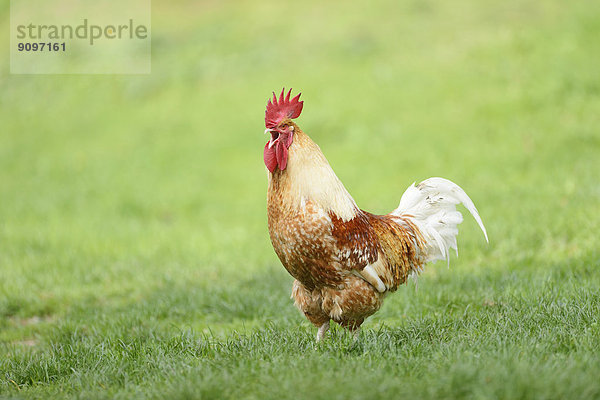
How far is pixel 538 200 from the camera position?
931 centimetres

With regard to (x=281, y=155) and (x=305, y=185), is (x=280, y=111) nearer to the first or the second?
(x=281, y=155)

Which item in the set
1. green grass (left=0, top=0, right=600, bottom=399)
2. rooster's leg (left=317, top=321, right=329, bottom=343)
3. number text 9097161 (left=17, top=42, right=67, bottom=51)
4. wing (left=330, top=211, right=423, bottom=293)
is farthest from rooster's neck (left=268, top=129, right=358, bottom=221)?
number text 9097161 (left=17, top=42, right=67, bottom=51)

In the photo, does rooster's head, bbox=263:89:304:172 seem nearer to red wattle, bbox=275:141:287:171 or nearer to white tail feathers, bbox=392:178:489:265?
red wattle, bbox=275:141:287:171

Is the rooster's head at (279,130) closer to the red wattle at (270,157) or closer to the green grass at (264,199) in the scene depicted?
the red wattle at (270,157)

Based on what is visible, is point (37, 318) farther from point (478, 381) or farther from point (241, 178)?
point (241, 178)

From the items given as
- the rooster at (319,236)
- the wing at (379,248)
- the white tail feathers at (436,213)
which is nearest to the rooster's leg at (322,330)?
the rooster at (319,236)

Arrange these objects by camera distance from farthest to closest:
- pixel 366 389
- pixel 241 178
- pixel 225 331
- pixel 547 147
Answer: pixel 241 178, pixel 547 147, pixel 225 331, pixel 366 389

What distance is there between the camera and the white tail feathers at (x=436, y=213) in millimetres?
5434

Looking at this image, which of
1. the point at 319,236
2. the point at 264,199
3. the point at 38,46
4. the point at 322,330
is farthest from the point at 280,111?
the point at 38,46

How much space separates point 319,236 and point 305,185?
41 cm

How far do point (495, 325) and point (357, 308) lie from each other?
3.60 ft

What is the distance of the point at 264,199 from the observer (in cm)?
1236

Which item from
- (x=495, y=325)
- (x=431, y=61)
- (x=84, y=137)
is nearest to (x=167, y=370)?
(x=495, y=325)

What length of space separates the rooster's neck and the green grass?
1024mm
